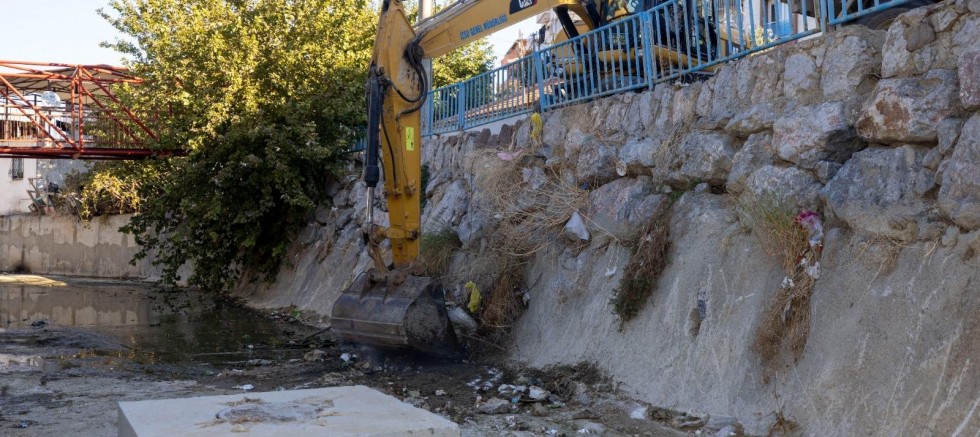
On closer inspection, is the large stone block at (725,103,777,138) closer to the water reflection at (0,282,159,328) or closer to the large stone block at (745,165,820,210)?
the large stone block at (745,165,820,210)

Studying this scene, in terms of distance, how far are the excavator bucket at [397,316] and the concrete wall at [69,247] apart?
1802 cm

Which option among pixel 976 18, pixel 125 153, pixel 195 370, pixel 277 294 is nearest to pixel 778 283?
pixel 976 18

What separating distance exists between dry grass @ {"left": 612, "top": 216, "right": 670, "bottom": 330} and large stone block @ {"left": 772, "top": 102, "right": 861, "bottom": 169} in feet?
4.46

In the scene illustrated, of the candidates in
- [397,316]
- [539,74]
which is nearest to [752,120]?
[397,316]

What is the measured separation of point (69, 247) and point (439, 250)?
21.9 metres

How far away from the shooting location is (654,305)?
7.79 meters

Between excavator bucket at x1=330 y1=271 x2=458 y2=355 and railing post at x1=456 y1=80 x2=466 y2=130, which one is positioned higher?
railing post at x1=456 y1=80 x2=466 y2=130

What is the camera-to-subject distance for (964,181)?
216 inches

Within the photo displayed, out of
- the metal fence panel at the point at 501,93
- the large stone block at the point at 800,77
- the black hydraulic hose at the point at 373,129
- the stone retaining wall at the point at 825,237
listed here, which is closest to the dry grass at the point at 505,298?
the stone retaining wall at the point at 825,237

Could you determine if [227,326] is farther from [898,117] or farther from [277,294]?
[898,117]

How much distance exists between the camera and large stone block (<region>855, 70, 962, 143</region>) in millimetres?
5938

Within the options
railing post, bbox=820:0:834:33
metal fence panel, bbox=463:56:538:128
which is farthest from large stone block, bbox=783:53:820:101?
metal fence panel, bbox=463:56:538:128

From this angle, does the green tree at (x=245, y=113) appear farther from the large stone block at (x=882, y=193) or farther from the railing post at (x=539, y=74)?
the large stone block at (x=882, y=193)

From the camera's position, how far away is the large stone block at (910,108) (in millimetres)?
5938
